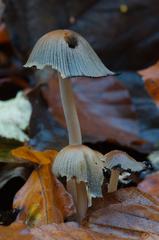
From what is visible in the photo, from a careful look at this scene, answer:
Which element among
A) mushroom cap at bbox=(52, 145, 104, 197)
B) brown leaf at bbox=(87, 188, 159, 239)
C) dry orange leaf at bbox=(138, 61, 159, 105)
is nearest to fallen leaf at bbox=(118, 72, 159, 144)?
dry orange leaf at bbox=(138, 61, 159, 105)

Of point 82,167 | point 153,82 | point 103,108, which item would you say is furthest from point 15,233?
point 103,108

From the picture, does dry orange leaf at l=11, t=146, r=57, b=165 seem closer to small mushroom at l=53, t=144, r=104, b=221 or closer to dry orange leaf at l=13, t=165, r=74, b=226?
dry orange leaf at l=13, t=165, r=74, b=226

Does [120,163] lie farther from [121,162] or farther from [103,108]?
[103,108]

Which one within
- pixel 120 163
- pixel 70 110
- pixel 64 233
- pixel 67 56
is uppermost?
pixel 67 56

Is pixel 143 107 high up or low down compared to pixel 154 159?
up

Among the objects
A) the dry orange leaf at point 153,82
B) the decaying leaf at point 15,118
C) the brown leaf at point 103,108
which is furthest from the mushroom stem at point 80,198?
the dry orange leaf at point 153,82

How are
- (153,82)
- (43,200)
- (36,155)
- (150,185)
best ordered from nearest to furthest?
1. (43,200)
2. (36,155)
3. (150,185)
4. (153,82)

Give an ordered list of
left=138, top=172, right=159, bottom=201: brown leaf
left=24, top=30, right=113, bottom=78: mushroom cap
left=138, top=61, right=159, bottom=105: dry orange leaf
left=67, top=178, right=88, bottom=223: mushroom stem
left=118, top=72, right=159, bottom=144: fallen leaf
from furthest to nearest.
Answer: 1. left=118, top=72, right=159, bottom=144: fallen leaf
2. left=138, top=61, right=159, bottom=105: dry orange leaf
3. left=138, top=172, right=159, bottom=201: brown leaf
4. left=67, top=178, right=88, bottom=223: mushroom stem
5. left=24, top=30, right=113, bottom=78: mushroom cap
